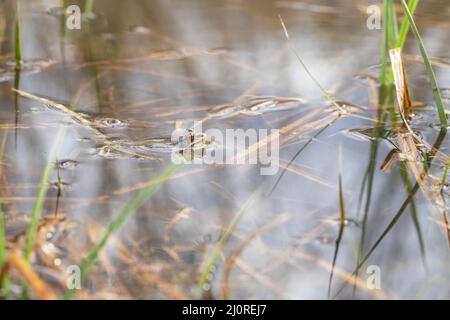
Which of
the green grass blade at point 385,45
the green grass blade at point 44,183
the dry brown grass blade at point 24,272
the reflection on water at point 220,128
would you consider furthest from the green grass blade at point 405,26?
the dry brown grass blade at point 24,272

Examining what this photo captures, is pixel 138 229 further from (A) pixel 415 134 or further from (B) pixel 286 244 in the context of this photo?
(A) pixel 415 134

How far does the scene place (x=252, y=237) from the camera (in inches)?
50.2

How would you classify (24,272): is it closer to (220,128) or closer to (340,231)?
(340,231)

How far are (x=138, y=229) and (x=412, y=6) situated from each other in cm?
103

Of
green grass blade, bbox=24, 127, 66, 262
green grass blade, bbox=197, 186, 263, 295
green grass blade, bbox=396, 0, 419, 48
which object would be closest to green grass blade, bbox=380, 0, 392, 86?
green grass blade, bbox=396, 0, 419, 48

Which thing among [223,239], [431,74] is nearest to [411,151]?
[431,74]

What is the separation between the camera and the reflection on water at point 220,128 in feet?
3.93

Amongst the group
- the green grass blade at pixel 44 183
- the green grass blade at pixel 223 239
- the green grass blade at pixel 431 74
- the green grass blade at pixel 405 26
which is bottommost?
the green grass blade at pixel 223 239

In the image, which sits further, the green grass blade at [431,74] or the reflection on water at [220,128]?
the green grass blade at [431,74]

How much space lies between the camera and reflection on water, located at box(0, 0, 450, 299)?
1198mm

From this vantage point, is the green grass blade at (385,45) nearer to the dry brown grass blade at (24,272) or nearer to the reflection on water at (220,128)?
the reflection on water at (220,128)

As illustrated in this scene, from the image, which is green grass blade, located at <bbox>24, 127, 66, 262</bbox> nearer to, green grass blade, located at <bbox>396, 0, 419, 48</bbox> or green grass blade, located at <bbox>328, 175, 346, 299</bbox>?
green grass blade, located at <bbox>328, 175, 346, 299</bbox>
